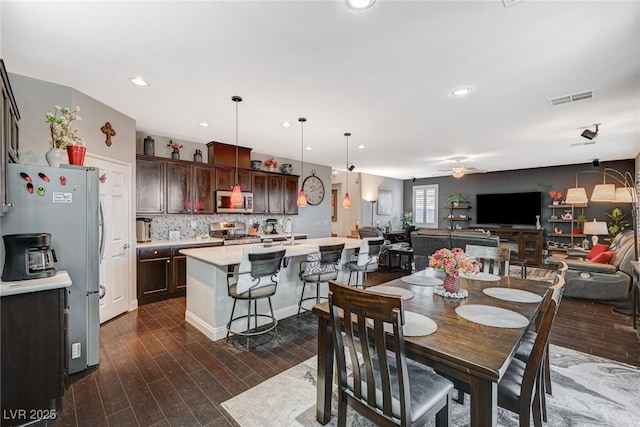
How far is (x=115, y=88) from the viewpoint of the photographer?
3062 mm

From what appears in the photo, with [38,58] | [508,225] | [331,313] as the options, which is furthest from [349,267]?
[508,225]

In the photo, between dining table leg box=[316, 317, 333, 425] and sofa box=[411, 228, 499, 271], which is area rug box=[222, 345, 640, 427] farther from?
sofa box=[411, 228, 499, 271]

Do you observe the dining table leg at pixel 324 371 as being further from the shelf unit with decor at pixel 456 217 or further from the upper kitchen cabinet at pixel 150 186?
the shelf unit with decor at pixel 456 217

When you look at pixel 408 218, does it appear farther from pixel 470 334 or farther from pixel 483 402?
pixel 483 402

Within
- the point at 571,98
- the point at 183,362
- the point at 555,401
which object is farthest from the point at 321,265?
the point at 571,98

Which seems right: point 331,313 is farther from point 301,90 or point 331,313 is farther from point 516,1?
point 301,90

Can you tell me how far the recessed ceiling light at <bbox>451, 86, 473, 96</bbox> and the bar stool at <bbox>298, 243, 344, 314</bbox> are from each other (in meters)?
2.12

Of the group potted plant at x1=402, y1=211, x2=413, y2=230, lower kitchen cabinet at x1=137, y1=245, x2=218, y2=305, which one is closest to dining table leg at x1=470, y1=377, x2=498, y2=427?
lower kitchen cabinet at x1=137, y1=245, x2=218, y2=305

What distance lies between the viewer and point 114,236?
3.73 m

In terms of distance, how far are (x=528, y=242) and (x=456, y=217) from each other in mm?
2120

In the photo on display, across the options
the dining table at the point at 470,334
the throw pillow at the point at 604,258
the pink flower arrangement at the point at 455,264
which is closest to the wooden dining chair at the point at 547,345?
the dining table at the point at 470,334

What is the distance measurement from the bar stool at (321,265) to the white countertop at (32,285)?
7.24 feet

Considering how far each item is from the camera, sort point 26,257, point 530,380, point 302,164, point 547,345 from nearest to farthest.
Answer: point 530,380, point 547,345, point 26,257, point 302,164

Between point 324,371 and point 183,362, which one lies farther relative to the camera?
point 183,362
